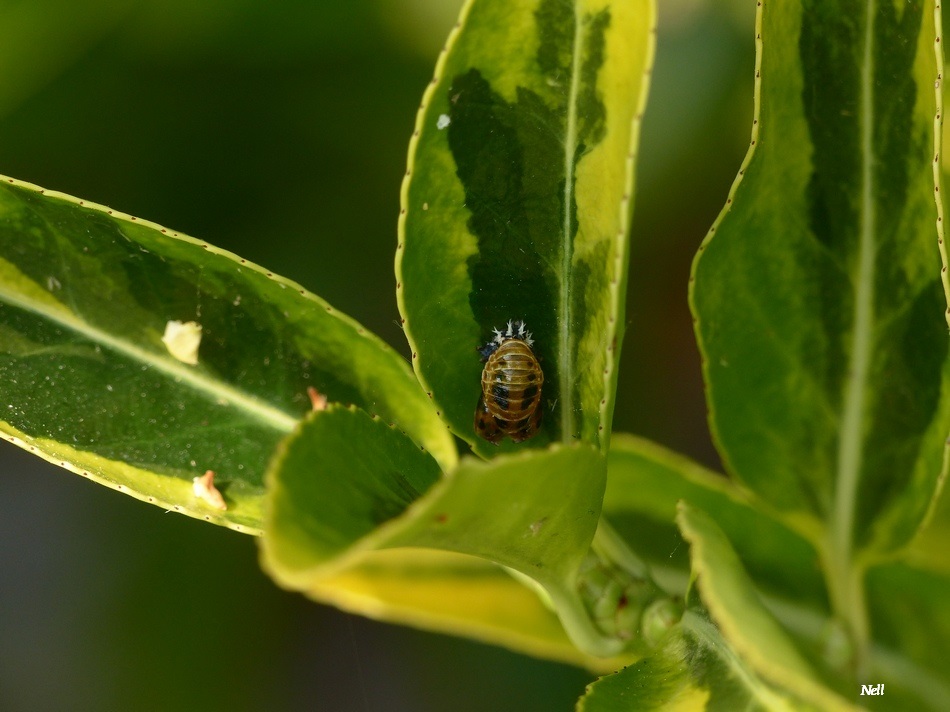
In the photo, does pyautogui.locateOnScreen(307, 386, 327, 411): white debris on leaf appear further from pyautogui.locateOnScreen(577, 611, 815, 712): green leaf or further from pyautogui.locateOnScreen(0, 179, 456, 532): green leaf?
pyautogui.locateOnScreen(577, 611, 815, 712): green leaf

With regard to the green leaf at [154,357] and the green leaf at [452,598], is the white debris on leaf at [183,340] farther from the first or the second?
the green leaf at [452,598]

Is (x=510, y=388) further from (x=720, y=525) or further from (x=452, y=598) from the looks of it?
(x=452, y=598)

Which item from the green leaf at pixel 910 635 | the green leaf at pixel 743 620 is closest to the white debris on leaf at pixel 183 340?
the green leaf at pixel 743 620

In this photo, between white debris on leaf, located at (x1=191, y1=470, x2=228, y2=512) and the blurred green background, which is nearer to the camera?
white debris on leaf, located at (x1=191, y1=470, x2=228, y2=512)

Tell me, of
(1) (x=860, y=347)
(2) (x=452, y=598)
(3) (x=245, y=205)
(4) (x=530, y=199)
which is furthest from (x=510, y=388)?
(3) (x=245, y=205)

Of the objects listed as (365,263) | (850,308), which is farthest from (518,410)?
(365,263)

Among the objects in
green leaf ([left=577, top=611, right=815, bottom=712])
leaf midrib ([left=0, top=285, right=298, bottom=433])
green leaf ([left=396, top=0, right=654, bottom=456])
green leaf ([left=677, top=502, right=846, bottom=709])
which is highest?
green leaf ([left=396, top=0, right=654, bottom=456])

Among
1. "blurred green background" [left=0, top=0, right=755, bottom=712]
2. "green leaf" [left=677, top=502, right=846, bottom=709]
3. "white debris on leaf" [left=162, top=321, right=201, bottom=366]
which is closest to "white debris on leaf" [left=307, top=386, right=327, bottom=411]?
"white debris on leaf" [left=162, top=321, right=201, bottom=366]
